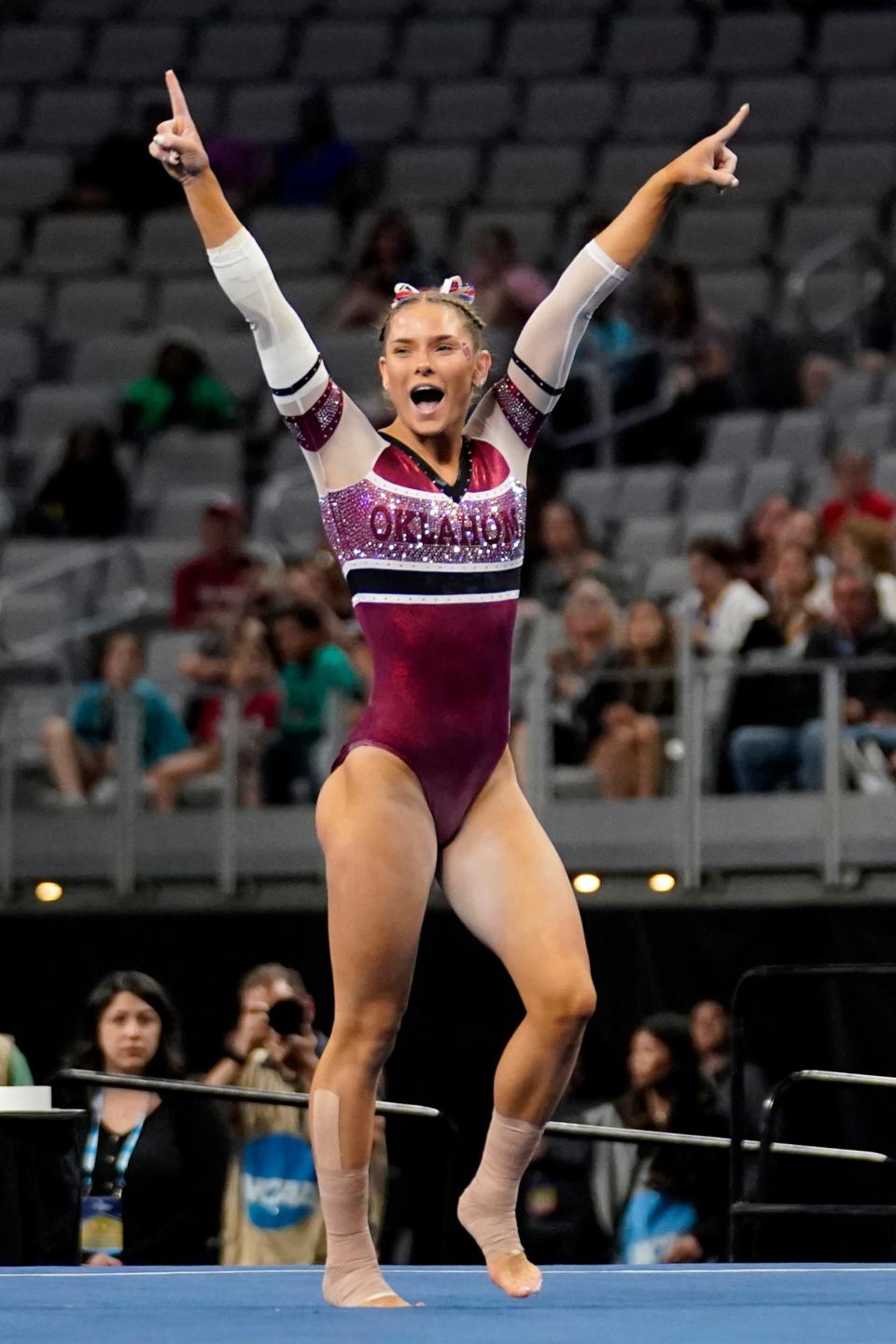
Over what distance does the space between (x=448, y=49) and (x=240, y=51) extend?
1.43 m

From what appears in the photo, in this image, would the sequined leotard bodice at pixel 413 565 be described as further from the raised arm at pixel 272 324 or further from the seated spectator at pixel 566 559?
the seated spectator at pixel 566 559

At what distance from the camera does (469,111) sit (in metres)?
16.0

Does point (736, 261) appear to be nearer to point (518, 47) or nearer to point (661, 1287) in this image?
point (518, 47)

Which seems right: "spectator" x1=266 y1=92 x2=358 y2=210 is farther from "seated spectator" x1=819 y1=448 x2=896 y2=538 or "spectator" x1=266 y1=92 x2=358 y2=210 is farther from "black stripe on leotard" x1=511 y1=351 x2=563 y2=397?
"black stripe on leotard" x1=511 y1=351 x2=563 y2=397

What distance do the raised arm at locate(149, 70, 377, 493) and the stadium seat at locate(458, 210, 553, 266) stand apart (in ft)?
30.7

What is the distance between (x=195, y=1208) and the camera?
261 inches

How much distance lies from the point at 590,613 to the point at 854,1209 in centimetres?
483

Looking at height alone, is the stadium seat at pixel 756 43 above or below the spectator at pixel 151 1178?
above

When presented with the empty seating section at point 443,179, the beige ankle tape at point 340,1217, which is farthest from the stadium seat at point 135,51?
the beige ankle tape at point 340,1217

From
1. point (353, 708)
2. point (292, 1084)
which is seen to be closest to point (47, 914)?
point (353, 708)

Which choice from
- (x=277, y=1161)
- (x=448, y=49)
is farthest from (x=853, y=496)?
(x=448, y=49)

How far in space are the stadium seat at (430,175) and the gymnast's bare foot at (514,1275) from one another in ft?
36.5

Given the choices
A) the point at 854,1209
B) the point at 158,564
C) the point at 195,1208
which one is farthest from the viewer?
the point at 158,564

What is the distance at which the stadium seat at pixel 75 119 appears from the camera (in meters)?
16.4
